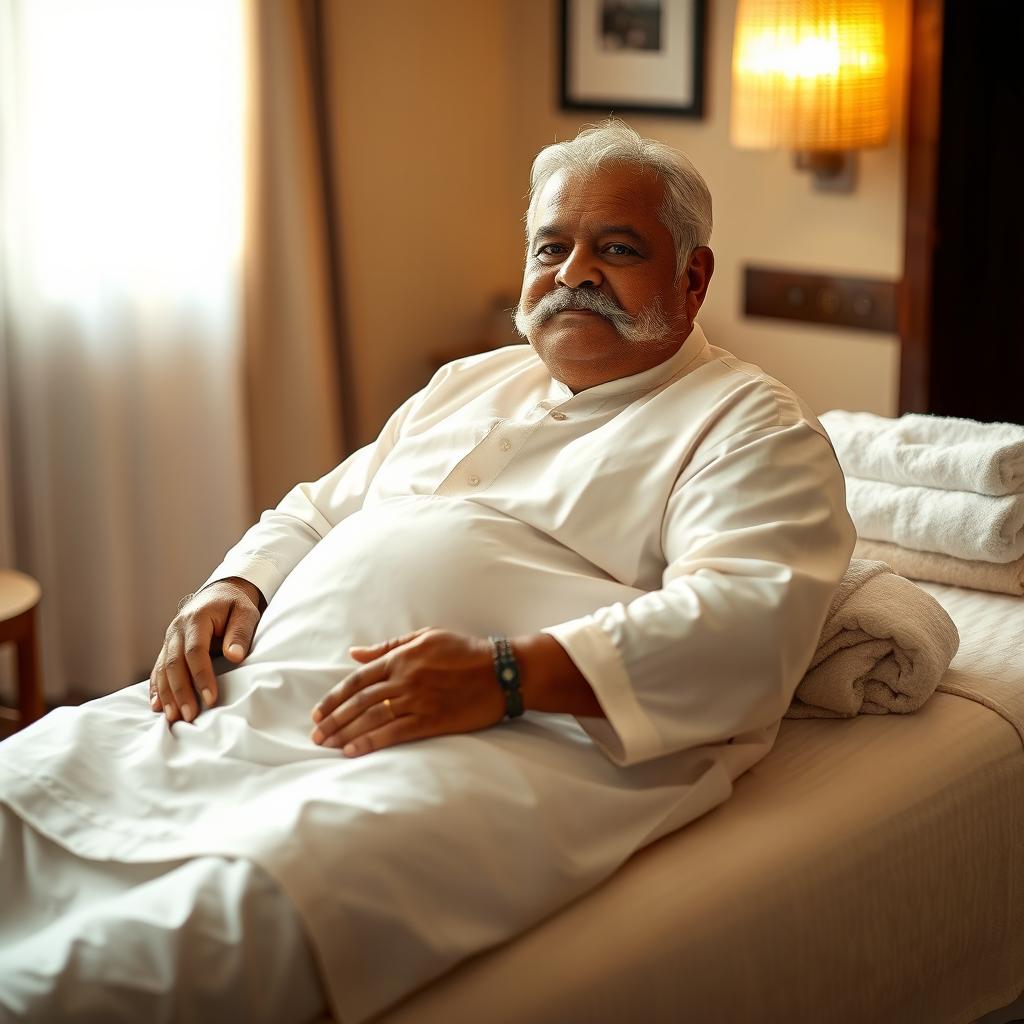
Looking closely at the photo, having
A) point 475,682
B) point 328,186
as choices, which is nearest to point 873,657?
point 475,682

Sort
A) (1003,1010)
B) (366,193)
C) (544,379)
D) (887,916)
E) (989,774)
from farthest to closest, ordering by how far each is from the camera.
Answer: (366,193)
(544,379)
(1003,1010)
(989,774)
(887,916)

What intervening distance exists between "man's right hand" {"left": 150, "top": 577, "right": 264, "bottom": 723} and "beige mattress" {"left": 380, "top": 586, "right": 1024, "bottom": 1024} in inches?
22.4

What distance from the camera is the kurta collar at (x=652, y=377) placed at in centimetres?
193

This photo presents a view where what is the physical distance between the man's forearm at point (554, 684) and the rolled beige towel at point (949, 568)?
2.69 feet

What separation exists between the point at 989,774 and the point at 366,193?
2.54 metres

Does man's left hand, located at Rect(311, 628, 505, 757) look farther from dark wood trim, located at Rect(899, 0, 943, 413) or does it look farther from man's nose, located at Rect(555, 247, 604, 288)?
dark wood trim, located at Rect(899, 0, 943, 413)

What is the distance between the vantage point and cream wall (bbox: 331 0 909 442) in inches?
131

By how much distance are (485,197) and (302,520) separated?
215cm

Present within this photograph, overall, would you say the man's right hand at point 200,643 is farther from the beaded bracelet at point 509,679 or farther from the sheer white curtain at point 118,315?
the sheer white curtain at point 118,315

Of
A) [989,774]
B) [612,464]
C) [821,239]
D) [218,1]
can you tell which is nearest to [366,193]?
[218,1]

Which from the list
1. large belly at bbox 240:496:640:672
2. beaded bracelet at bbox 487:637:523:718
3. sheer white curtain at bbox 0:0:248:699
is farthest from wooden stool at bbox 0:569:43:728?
beaded bracelet at bbox 487:637:523:718

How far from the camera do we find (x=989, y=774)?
Answer: 176 centimetres

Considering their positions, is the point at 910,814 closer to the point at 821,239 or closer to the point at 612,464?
the point at 612,464

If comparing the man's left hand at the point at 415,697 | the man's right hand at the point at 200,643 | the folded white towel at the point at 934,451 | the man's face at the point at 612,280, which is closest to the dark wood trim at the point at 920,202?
the folded white towel at the point at 934,451
